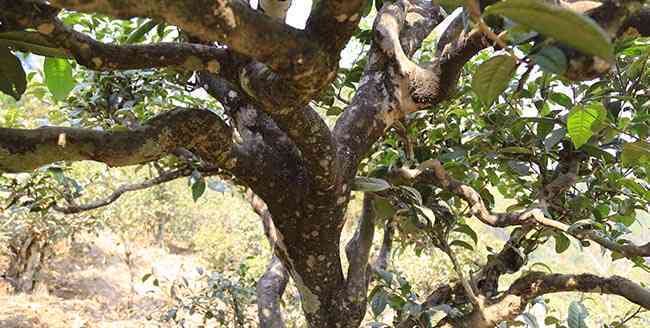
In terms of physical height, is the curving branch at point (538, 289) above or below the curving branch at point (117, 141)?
below

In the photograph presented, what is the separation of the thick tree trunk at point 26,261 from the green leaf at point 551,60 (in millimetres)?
7028

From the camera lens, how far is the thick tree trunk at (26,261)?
6387 millimetres

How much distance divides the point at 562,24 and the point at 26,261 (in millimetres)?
7489

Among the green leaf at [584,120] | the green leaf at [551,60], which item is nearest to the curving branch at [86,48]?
the green leaf at [551,60]

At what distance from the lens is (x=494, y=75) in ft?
1.68

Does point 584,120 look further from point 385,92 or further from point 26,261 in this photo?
point 26,261

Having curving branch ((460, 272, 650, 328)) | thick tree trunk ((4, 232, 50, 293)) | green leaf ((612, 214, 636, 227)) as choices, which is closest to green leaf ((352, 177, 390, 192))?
curving branch ((460, 272, 650, 328))

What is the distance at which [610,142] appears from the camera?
1265 millimetres

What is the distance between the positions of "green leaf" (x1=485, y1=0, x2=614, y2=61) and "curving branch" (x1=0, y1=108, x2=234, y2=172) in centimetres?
57

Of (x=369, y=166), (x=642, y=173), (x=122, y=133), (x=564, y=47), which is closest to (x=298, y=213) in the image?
(x=122, y=133)

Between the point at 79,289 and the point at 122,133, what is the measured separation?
7.52 meters

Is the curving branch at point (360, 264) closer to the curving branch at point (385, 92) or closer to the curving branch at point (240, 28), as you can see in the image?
the curving branch at point (385, 92)

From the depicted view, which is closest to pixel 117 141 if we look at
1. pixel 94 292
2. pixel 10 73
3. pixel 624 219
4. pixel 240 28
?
pixel 10 73

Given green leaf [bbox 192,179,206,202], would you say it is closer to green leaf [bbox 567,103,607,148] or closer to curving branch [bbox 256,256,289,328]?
curving branch [bbox 256,256,289,328]
